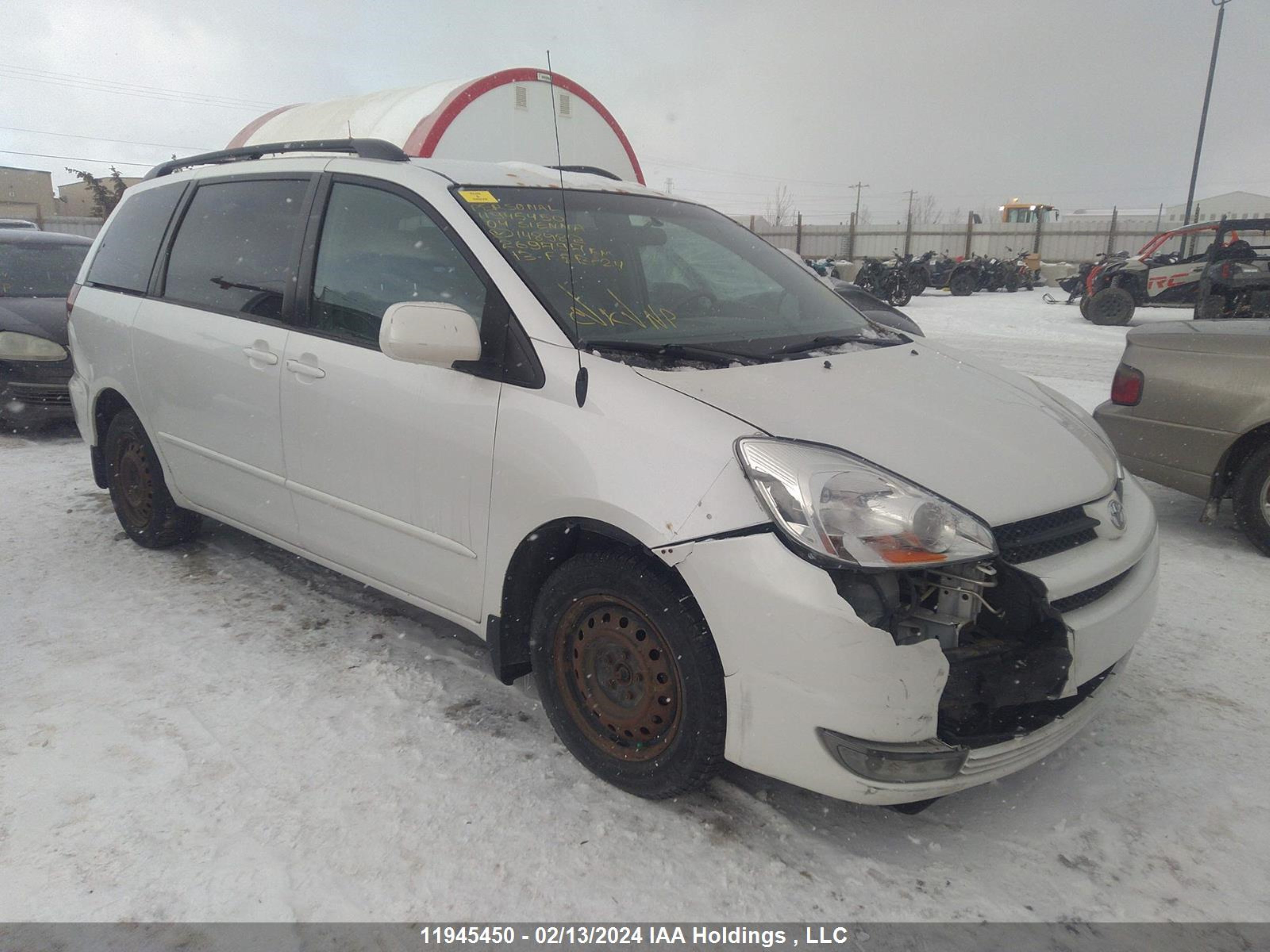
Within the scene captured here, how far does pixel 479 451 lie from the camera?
8.43ft

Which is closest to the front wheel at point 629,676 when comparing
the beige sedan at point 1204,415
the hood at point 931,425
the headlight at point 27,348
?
the hood at point 931,425

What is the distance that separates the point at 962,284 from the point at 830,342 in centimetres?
2210

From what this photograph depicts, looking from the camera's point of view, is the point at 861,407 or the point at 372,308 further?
the point at 372,308

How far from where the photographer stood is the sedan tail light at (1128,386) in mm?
4484

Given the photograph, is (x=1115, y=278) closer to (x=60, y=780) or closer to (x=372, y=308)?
(x=372, y=308)

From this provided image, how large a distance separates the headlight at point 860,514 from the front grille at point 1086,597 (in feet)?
1.00

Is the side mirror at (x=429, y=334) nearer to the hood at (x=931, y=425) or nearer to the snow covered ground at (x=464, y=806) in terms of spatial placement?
the hood at (x=931, y=425)

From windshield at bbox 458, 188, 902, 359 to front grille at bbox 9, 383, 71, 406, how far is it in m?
5.47

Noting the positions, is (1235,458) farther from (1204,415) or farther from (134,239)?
(134,239)

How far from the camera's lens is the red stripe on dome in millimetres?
12414

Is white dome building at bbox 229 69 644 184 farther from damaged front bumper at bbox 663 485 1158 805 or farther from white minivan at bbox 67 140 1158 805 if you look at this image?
damaged front bumper at bbox 663 485 1158 805

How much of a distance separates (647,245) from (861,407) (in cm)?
123

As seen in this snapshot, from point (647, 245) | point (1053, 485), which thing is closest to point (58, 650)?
point (647, 245)

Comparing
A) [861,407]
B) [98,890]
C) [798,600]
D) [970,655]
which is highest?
[861,407]
